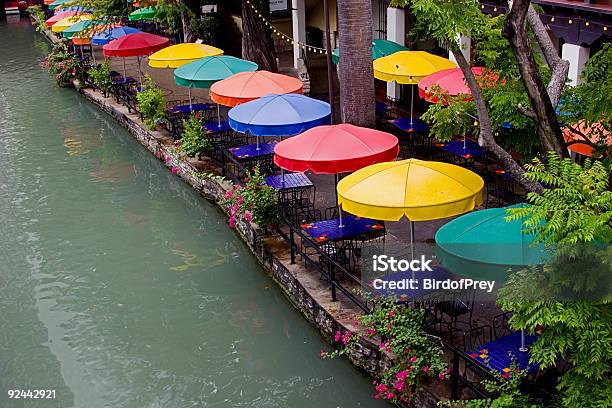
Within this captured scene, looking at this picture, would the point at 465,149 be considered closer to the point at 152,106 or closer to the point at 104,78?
the point at 152,106

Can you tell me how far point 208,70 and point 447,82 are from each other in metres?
6.30

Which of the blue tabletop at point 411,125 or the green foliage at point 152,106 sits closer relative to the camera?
the blue tabletop at point 411,125

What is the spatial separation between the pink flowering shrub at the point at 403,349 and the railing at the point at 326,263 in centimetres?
60

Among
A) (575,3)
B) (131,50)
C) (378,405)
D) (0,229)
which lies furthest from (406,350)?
(131,50)

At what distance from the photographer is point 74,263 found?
15.6 m

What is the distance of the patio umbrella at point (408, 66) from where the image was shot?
17469 millimetres

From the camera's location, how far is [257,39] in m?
23.5

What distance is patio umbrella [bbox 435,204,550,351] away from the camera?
8.95 metres

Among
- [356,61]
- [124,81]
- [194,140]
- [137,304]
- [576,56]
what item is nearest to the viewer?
[137,304]

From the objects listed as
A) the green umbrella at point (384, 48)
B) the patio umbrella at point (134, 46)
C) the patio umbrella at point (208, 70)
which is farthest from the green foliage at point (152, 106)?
the green umbrella at point (384, 48)

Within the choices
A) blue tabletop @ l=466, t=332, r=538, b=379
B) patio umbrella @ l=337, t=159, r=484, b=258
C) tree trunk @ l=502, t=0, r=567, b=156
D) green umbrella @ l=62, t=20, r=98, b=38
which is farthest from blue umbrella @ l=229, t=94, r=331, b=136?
green umbrella @ l=62, t=20, r=98, b=38

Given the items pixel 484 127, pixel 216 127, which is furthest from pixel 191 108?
pixel 484 127

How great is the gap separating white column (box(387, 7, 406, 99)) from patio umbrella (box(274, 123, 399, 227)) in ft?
31.1

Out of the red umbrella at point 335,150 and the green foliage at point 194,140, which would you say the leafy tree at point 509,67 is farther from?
the green foliage at point 194,140
